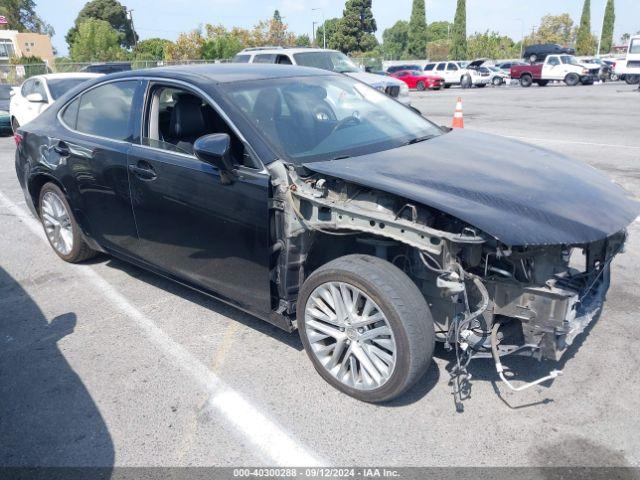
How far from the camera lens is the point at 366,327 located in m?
3.05

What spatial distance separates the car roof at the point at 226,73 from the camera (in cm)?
387

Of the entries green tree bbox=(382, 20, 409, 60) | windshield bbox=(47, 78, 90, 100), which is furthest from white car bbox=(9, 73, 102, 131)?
green tree bbox=(382, 20, 409, 60)

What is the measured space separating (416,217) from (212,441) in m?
1.52

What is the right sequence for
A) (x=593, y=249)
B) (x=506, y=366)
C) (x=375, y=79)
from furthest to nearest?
1. (x=375, y=79)
2. (x=506, y=366)
3. (x=593, y=249)

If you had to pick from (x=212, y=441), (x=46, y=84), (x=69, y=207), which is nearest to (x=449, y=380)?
(x=212, y=441)

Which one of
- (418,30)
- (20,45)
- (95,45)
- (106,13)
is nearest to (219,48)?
(95,45)

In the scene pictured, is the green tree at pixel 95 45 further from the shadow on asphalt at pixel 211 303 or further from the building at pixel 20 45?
the shadow on asphalt at pixel 211 303

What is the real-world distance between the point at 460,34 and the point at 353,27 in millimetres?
12878

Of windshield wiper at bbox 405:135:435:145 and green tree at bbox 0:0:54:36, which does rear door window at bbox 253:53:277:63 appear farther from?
green tree at bbox 0:0:54:36

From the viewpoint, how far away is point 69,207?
4.84 m

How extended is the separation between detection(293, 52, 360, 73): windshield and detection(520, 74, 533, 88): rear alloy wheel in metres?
23.1

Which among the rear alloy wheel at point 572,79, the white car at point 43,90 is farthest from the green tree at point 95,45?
the white car at point 43,90

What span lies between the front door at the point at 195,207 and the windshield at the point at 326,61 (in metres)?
10.2

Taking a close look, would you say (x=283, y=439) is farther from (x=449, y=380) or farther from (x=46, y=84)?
(x=46, y=84)
